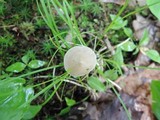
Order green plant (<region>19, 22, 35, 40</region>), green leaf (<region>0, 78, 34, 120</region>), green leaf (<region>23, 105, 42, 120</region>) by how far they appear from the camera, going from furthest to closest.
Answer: green plant (<region>19, 22, 35, 40</region>) → green leaf (<region>23, 105, 42, 120</region>) → green leaf (<region>0, 78, 34, 120</region>)

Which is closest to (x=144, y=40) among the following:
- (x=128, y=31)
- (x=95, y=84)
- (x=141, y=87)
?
(x=128, y=31)

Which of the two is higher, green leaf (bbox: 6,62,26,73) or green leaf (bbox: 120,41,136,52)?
green leaf (bbox: 6,62,26,73)

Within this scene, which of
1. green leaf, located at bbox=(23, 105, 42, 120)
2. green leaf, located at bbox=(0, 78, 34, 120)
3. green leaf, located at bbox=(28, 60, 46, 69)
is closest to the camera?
green leaf, located at bbox=(0, 78, 34, 120)

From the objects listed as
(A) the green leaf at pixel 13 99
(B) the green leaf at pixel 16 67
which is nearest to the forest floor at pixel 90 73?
(B) the green leaf at pixel 16 67

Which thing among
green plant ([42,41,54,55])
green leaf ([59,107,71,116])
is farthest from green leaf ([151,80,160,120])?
green plant ([42,41,54,55])

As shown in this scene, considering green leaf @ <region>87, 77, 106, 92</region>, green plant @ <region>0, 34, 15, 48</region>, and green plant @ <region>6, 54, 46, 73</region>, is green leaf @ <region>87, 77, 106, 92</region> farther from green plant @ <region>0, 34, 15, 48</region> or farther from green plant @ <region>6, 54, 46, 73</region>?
green plant @ <region>0, 34, 15, 48</region>

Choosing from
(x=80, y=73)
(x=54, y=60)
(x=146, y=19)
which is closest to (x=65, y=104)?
(x=54, y=60)

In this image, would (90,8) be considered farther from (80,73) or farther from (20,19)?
(80,73)
